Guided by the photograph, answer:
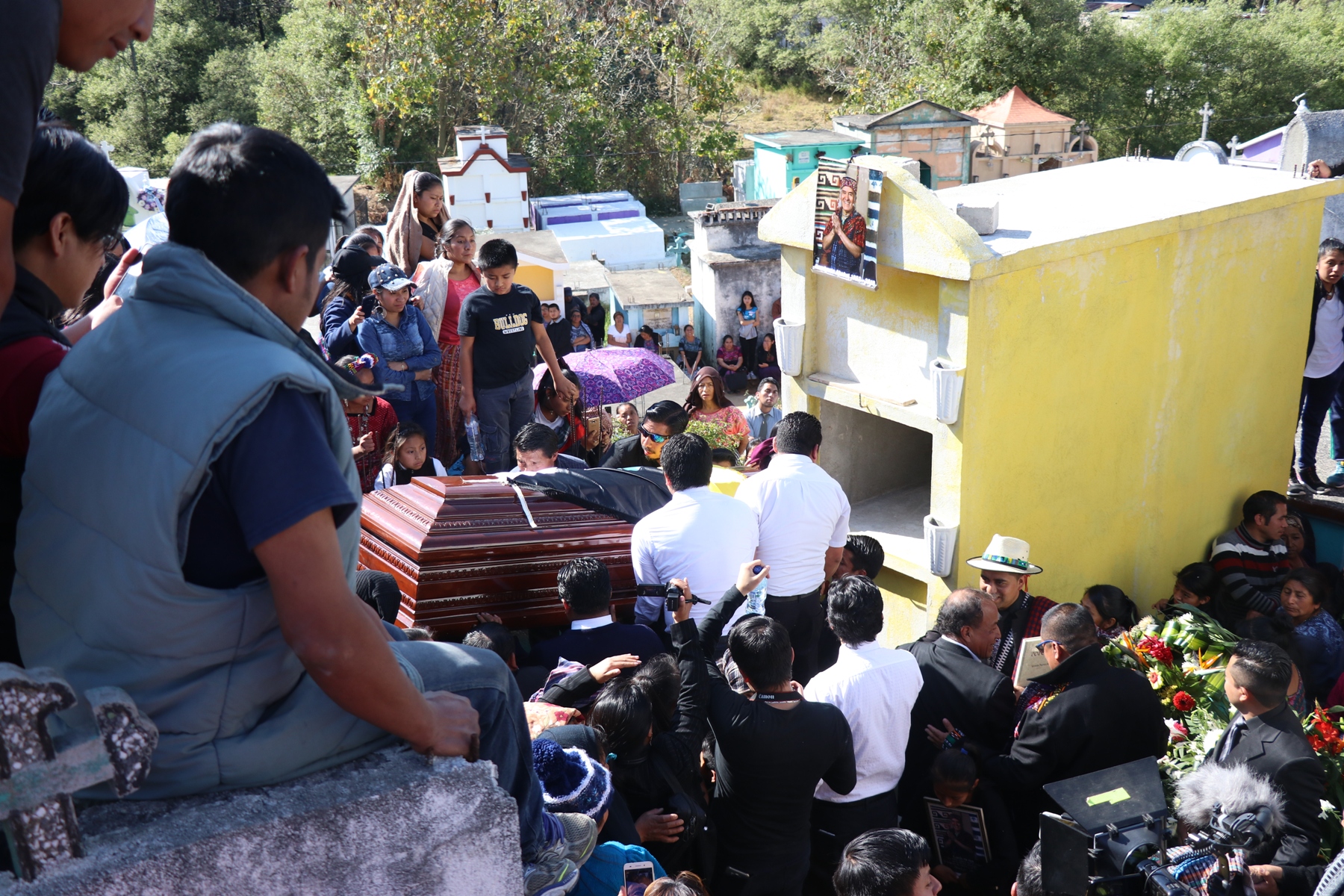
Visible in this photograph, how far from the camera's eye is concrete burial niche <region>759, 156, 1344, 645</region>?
252 inches

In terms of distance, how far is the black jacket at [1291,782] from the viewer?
446 centimetres

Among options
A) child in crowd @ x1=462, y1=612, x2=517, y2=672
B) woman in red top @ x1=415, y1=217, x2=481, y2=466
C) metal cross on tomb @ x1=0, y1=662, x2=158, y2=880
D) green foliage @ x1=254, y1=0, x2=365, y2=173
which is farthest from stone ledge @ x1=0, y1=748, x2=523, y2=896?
green foliage @ x1=254, y1=0, x2=365, y2=173

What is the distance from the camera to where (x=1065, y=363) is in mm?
6758

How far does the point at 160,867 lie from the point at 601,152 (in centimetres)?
3250

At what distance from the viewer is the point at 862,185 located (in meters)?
6.46

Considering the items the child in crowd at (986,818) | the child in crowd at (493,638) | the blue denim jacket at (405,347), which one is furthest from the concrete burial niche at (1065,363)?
the child in crowd at (493,638)

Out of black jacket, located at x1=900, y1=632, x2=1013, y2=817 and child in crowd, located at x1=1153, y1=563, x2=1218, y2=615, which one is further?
child in crowd, located at x1=1153, y1=563, x2=1218, y2=615

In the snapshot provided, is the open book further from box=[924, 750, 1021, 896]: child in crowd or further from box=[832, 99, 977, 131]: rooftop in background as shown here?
box=[832, 99, 977, 131]: rooftop in background

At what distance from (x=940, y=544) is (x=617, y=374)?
11.8 ft

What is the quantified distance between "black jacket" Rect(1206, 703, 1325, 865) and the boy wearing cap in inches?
188

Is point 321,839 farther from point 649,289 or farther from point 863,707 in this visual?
point 649,289

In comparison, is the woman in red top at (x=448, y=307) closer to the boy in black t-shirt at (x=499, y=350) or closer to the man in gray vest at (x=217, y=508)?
the boy in black t-shirt at (x=499, y=350)

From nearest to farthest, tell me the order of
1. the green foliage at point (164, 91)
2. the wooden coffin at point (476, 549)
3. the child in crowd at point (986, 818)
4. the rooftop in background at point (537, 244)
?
the child in crowd at point (986, 818) → the wooden coffin at point (476, 549) → the rooftop in background at point (537, 244) → the green foliage at point (164, 91)

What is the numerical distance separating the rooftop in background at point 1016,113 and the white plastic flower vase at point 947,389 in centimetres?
2404
